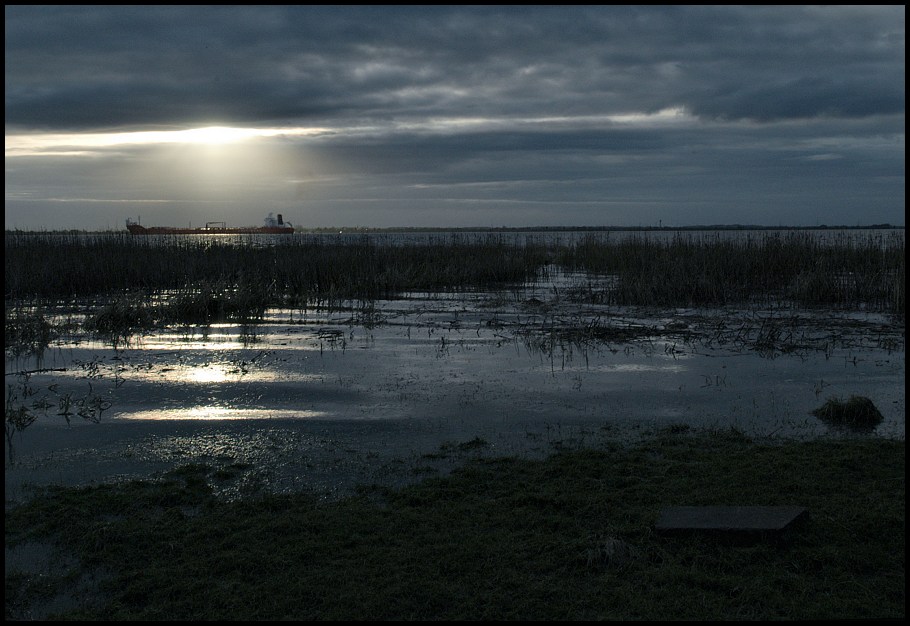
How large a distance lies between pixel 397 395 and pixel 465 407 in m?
0.98

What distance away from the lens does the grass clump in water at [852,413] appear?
23.4ft

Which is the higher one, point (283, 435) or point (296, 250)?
point (296, 250)

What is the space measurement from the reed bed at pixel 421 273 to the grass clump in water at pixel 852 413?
8.81 metres

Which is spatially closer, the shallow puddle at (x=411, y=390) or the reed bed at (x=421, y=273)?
the shallow puddle at (x=411, y=390)

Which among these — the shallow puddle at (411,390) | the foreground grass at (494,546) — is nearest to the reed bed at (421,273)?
the shallow puddle at (411,390)

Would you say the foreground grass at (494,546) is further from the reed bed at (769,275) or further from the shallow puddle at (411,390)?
the reed bed at (769,275)

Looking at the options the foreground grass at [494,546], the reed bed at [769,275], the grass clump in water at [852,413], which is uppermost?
the reed bed at [769,275]

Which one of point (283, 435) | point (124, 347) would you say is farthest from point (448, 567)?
point (124, 347)

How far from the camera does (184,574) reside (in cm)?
413

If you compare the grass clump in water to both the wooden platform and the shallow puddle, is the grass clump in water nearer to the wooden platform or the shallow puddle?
the shallow puddle

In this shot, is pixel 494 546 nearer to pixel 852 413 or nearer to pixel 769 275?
pixel 852 413

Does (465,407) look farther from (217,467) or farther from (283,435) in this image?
(217,467)

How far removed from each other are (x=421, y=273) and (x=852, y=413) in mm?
16279

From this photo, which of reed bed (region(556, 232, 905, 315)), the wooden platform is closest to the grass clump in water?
the wooden platform
